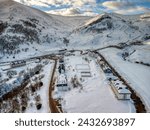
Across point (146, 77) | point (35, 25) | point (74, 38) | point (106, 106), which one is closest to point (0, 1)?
point (35, 25)

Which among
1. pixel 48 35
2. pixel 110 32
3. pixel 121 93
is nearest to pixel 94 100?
pixel 121 93

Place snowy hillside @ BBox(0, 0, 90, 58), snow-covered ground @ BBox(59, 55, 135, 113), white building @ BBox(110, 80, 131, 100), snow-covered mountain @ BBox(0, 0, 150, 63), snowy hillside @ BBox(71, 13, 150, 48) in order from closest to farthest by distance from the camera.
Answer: snow-covered ground @ BBox(59, 55, 135, 113) < white building @ BBox(110, 80, 131, 100) < snowy hillside @ BBox(0, 0, 90, 58) < snow-covered mountain @ BBox(0, 0, 150, 63) < snowy hillside @ BBox(71, 13, 150, 48)

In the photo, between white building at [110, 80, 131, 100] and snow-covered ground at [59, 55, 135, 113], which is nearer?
Answer: snow-covered ground at [59, 55, 135, 113]

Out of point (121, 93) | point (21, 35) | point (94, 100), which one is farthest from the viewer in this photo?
point (21, 35)

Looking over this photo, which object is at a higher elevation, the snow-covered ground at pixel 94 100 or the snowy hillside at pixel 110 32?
the snowy hillside at pixel 110 32

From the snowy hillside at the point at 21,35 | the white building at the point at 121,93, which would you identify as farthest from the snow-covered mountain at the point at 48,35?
the white building at the point at 121,93

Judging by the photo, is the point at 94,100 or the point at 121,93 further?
the point at 121,93

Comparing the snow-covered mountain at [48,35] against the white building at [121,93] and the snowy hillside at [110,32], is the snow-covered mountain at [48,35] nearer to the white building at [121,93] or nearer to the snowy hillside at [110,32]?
the snowy hillside at [110,32]

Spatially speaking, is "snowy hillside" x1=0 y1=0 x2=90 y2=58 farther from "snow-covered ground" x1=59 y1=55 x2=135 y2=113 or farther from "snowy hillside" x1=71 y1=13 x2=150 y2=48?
"snow-covered ground" x1=59 y1=55 x2=135 y2=113

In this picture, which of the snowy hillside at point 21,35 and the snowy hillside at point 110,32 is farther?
the snowy hillside at point 110,32

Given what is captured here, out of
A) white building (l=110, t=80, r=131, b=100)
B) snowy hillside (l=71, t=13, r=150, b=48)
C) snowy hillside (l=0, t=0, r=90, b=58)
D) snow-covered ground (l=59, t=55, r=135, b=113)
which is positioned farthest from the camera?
snowy hillside (l=71, t=13, r=150, b=48)

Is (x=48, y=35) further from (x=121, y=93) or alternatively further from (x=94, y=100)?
(x=94, y=100)

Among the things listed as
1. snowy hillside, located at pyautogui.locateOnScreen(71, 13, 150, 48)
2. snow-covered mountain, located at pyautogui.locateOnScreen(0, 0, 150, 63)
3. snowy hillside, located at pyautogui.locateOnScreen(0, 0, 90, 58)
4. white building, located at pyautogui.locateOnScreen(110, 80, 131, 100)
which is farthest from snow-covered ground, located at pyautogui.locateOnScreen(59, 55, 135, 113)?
snowy hillside, located at pyautogui.locateOnScreen(71, 13, 150, 48)
